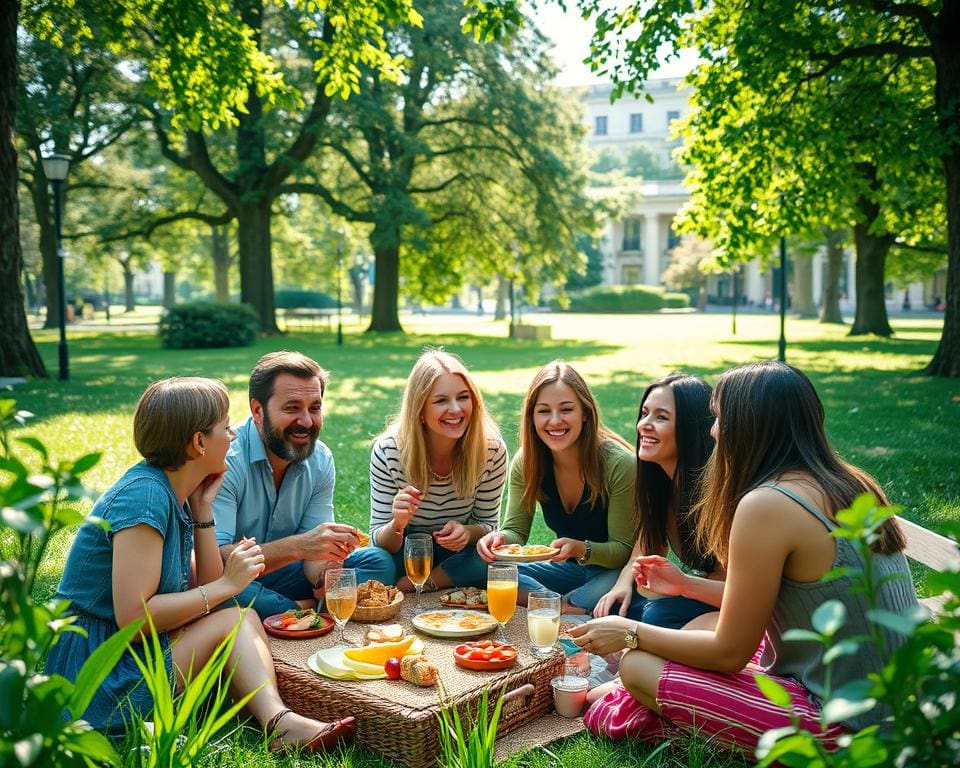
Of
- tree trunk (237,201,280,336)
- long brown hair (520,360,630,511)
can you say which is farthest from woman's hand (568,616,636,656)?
tree trunk (237,201,280,336)

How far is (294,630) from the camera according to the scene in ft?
12.4

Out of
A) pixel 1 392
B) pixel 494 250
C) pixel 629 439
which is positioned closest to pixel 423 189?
pixel 494 250

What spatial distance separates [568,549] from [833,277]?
114 ft

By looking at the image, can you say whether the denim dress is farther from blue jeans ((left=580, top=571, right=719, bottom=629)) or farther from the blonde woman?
blue jeans ((left=580, top=571, right=719, bottom=629))

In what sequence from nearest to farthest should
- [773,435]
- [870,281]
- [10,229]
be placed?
[773,435] < [10,229] < [870,281]

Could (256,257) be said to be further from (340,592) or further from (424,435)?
(340,592)

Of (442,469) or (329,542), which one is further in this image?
(442,469)

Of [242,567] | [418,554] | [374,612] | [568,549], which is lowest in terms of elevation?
[374,612]

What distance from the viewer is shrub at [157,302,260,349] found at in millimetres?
24219

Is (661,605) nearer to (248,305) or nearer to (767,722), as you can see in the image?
(767,722)

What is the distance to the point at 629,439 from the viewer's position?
10133mm

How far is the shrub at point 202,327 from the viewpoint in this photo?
2422cm

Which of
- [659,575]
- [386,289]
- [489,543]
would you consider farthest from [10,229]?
[386,289]

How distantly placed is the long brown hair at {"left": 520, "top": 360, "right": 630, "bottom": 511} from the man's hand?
1173mm
